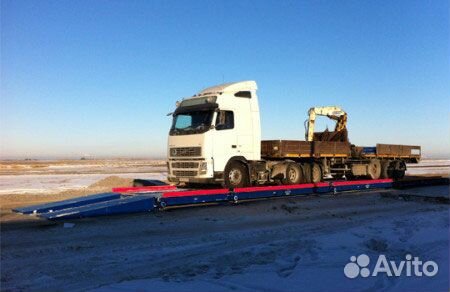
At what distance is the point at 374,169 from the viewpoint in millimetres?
20688

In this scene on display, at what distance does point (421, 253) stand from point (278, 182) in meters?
9.42

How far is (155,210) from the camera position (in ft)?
36.1

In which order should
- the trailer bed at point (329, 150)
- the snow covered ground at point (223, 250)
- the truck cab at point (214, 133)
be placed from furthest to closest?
the trailer bed at point (329, 150) → the truck cab at point (214, 133) → the snow covered ground at point (223, 250)

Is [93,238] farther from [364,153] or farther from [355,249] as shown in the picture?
[364,153]

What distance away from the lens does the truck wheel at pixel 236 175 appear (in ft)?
44.6

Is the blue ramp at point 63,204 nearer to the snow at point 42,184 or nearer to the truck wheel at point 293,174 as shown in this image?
the truck wheel at point 293,174

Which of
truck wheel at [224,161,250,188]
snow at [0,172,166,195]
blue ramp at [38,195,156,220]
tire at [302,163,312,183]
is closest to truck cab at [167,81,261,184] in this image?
truck wheel at [224,161,250,188]

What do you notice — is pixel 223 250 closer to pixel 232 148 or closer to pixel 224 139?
pixel 224 139

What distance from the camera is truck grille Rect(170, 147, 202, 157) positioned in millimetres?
13016

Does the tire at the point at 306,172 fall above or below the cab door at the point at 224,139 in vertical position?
below

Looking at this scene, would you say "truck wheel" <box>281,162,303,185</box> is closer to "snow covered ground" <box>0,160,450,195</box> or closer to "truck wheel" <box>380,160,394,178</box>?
"truck wheel" <box>380,160,394,178</box>

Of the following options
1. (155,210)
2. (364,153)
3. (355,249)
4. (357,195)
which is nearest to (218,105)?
(155,210)

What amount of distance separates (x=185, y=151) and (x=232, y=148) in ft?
5.20

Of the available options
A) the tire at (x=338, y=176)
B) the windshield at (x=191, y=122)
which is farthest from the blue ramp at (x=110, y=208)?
the tire at (x=338, y=176)
